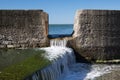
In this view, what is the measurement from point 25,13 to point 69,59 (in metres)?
3.03

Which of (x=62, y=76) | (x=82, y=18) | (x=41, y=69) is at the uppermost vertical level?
(x=82, y=18)

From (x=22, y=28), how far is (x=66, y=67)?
3202mm

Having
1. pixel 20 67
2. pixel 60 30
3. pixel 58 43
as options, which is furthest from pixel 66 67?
pixel 60 30

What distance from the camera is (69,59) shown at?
14.3 meters

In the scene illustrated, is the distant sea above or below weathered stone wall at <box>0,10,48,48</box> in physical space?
below

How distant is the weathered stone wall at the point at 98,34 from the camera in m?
14.8

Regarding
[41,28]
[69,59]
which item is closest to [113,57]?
[69,59]

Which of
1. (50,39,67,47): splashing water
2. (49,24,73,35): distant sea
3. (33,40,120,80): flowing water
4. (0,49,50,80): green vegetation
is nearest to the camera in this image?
(0,49,50,80): green vegetation

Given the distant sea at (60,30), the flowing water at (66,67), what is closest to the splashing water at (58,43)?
the flowing water at (66,67)

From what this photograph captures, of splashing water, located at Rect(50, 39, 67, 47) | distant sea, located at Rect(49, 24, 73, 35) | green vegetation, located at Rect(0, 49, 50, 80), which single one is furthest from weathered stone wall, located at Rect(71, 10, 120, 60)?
distant sea, located at Rect(49, 24, 73, 35)

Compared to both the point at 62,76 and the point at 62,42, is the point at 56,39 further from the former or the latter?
the point at 62,76

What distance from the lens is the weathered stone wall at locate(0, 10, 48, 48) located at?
15141 millimetres

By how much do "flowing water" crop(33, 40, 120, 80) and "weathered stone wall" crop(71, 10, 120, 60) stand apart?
57 centimetres

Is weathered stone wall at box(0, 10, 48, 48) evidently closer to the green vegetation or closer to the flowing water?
the flowing water
